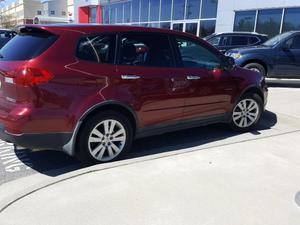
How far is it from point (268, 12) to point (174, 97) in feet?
46.3

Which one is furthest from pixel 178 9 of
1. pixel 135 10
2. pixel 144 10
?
pixel 135 10

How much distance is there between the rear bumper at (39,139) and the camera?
391 centimetres

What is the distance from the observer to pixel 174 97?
15.9ft

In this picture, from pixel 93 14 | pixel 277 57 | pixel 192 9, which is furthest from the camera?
pixel 93 14

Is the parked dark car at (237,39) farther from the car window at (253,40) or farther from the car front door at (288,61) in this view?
the car front door at (288,61)

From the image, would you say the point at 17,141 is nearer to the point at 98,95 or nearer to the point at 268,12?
the point at 98,95

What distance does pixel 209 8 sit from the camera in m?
21.0

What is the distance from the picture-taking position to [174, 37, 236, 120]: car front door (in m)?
5.00

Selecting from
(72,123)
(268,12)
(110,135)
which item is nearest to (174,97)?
(110,135)

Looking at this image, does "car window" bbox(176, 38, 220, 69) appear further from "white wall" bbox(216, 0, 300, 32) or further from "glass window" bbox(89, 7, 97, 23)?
"glass window" bbox(89, 7, 97, 23)

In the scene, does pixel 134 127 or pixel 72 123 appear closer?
pixel 72 123

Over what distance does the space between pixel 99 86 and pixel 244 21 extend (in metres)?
15.9

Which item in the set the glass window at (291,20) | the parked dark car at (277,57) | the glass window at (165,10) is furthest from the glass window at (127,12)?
the parked dark car at (277,57)

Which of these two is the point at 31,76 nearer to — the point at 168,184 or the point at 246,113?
the point at 168,184
